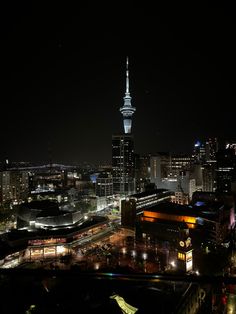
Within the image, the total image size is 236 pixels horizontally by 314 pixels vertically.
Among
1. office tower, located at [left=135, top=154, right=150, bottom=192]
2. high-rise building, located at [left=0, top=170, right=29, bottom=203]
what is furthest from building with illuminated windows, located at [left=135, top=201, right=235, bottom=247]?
office tower, located at [left=135, top=154, right=150, bottom=192]

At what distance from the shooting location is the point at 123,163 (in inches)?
1188

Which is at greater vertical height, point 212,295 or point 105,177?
point 105,177

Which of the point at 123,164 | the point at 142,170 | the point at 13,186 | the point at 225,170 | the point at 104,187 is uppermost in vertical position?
the point at 123,164

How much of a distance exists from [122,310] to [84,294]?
1.17 metres

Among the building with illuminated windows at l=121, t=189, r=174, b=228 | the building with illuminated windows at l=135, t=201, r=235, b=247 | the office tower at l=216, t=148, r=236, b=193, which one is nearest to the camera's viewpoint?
the building with illuminated windows at l=135, t=201, r=235, b=247

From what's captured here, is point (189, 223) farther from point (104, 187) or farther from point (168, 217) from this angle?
point (104, 187)

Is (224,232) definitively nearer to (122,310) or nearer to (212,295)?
(212,295)

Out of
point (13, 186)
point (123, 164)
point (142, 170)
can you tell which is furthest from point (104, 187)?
point (142, 170)

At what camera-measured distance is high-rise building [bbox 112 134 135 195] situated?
97.2ft

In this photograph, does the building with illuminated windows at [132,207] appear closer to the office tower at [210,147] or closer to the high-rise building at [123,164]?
the high-rise building at [123,164]

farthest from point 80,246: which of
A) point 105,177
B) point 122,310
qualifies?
point 105,177

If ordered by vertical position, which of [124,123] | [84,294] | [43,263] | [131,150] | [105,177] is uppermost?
[124,123]

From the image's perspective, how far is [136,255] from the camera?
1113cm

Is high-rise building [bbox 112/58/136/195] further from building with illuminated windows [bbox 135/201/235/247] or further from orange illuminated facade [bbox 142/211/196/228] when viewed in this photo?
orange illuminated facade [bbox 142/211/196/228]
